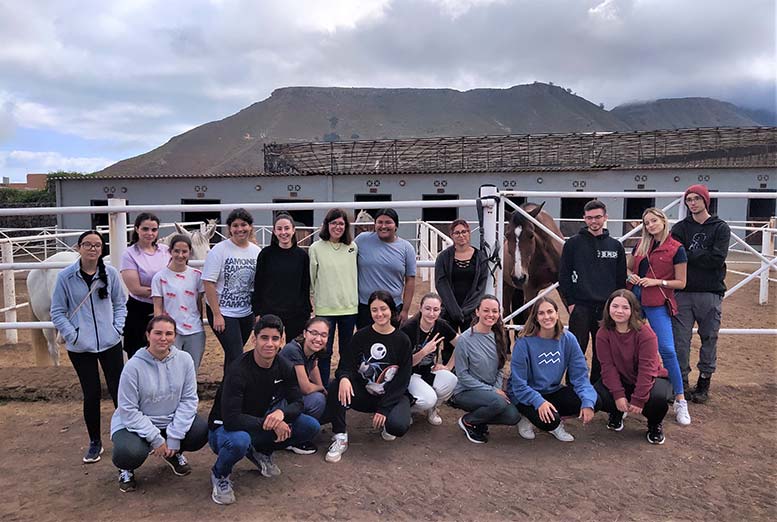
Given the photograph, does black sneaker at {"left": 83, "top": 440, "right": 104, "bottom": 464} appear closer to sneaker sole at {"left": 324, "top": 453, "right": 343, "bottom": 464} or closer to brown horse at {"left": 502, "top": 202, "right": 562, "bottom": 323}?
sneaker sole at {"left": 324, "top": 453, "right": 343, "bottom": 464}

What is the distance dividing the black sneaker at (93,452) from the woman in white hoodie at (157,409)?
45 centimetres

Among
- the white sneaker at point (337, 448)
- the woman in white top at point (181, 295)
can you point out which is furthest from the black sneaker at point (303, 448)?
the woman in white top at point (181, 295)

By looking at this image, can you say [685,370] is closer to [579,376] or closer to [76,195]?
[579,376]

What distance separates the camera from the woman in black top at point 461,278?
3.58 meters

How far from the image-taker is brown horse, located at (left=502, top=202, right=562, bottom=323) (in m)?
4.88

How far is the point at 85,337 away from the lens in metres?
3.00

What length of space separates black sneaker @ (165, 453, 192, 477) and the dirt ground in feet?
0.13

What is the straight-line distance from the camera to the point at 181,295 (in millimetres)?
3305

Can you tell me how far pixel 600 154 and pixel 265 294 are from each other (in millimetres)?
20282

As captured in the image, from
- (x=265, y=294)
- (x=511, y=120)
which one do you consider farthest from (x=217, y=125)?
(x=265, y=294)

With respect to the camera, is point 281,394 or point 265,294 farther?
point 265,294

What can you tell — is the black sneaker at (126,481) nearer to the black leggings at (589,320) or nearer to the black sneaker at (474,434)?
the black sneaker at (474,434)

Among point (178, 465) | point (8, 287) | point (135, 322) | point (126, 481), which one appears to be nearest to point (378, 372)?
point (178, 465)

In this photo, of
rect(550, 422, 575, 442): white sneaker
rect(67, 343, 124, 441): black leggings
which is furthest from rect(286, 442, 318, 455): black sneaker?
rect(550, 422, 575, 442): white sneaker
